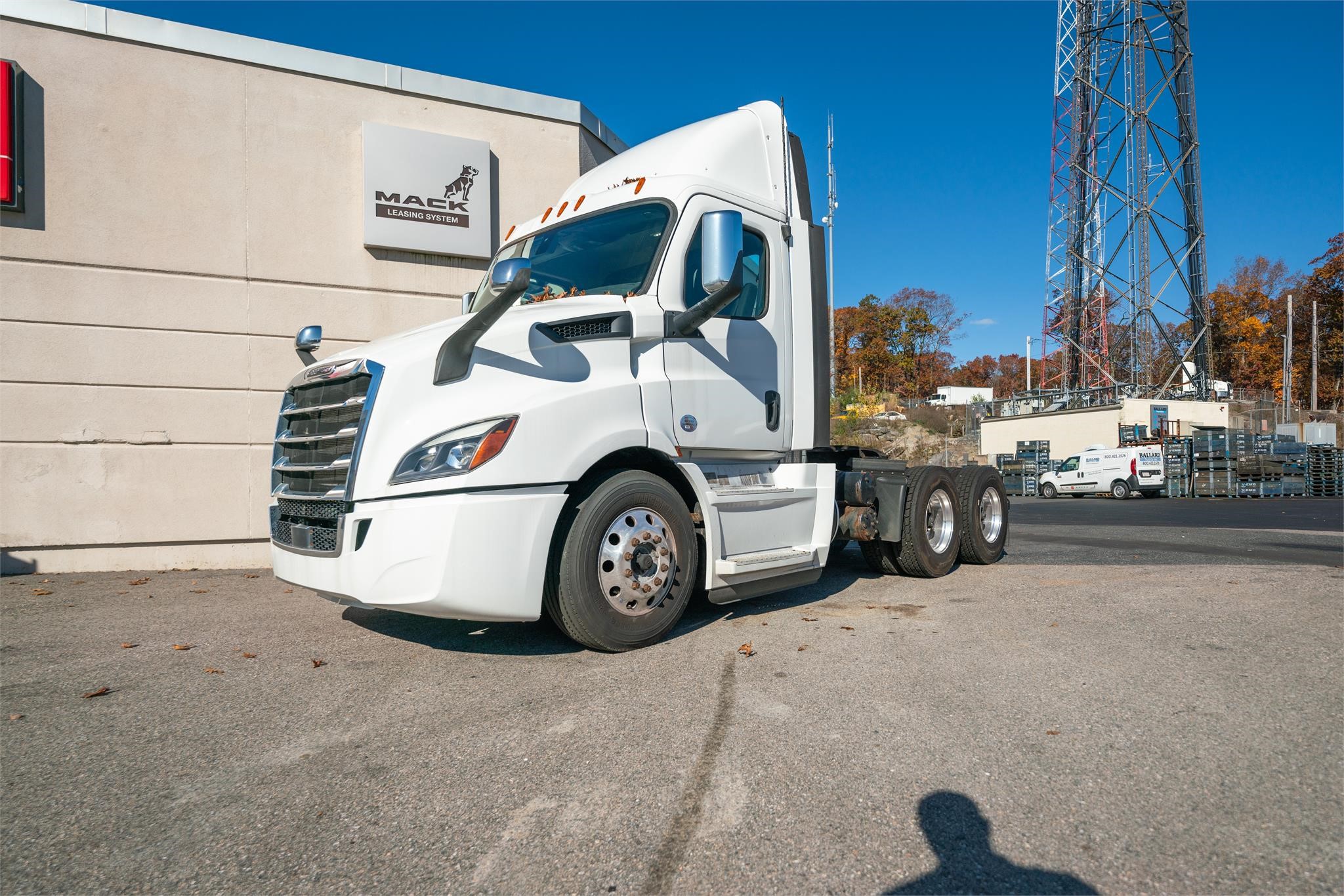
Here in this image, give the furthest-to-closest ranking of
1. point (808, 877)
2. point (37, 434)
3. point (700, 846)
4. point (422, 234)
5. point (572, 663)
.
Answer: point (422, 234)
point (37, 434)
point (572, 663)
point (700, 846)
point (808, 877)

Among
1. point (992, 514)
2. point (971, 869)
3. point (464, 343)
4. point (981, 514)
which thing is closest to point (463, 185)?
point (464, 343)

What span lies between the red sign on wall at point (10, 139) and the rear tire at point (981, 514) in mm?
9320

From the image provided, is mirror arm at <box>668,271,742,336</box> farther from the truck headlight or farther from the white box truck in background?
the white box truck in background

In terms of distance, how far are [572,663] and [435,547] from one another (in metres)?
1.00

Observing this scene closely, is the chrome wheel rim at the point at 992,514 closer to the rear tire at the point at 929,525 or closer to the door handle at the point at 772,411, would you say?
the rear tire at the point at 929,525

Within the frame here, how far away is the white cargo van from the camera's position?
2759 cm

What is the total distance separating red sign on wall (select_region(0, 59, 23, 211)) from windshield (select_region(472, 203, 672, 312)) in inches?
222

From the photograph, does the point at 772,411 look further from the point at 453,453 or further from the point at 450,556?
the point at 450,556

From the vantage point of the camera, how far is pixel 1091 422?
130ft

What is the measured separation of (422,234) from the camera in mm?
9062

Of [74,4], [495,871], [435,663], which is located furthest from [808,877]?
[74,4]

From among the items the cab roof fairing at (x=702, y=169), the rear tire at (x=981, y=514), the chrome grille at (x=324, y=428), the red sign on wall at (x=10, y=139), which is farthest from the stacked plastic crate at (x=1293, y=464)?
the red sign on wall at (x=10, y=139)

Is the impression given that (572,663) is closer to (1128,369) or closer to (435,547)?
(435,547)

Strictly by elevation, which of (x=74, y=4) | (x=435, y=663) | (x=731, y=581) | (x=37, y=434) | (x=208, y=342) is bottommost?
(x=435, y=663)
